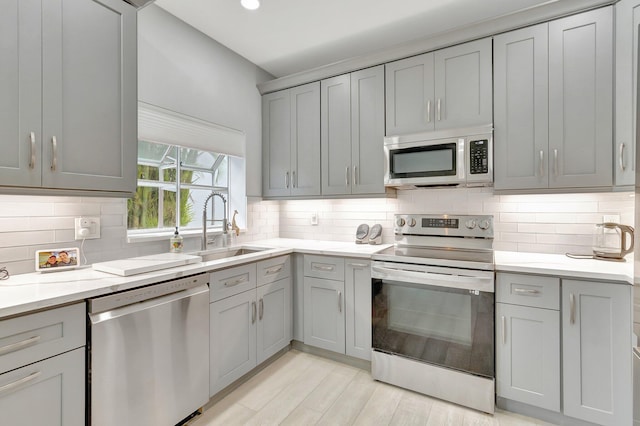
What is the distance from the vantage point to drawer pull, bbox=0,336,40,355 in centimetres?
111

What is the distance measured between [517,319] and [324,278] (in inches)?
53.9

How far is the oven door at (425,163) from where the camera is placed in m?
2.28

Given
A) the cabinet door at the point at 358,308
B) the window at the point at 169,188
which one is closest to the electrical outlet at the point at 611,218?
the cabinet door at the point at 358,308

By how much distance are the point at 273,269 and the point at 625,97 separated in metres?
2.55

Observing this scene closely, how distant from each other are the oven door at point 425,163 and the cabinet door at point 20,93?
2.21 metres

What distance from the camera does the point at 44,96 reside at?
1397 mm

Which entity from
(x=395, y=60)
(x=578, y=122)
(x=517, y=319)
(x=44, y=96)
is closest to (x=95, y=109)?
(x=44, y=96)

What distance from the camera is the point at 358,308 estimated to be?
2389 mm

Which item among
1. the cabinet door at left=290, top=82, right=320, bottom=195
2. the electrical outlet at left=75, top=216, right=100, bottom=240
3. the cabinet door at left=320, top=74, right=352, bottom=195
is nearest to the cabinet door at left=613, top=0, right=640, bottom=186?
the cabinet door at left=320, top=74, right=352, bottom=195

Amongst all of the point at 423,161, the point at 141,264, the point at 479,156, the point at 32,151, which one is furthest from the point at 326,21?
the point at 141,264

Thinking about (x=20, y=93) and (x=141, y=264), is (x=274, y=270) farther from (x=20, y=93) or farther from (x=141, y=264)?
(x=20, y=93)

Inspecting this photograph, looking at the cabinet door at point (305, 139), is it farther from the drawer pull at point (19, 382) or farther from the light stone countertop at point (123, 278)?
the drawer pull at point (19, 382)

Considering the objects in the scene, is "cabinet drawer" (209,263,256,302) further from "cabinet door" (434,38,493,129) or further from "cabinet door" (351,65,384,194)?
"cabinet door" (434,38,493,129)

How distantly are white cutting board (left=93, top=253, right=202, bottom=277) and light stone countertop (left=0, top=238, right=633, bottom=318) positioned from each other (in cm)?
3
